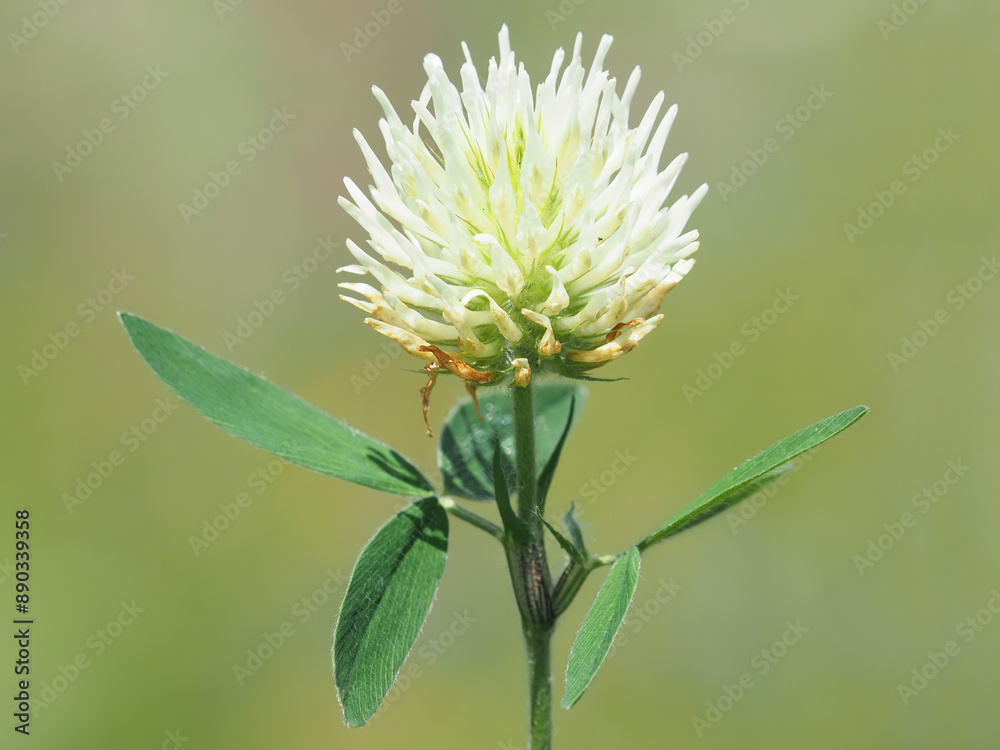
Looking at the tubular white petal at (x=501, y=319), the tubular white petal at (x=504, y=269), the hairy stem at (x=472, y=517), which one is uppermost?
the tubular white petal at (x=504, y=269)

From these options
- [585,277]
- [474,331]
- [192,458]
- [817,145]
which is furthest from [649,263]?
[817,145]

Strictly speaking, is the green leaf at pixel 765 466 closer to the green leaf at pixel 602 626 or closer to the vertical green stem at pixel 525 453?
the green leaf at pixel 602 626

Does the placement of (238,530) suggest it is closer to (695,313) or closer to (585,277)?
(695,313)

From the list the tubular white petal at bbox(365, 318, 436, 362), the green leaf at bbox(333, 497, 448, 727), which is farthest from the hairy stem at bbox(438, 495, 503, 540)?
the tubular white petal at bbox(365, 318, 436, 362)

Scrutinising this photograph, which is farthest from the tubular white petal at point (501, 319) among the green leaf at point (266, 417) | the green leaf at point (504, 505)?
the green leaf at point (266, 417)

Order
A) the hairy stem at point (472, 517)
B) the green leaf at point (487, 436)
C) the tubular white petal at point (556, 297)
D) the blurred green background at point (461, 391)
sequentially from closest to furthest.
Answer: the tubular white petal at point (556, 297) → the hairy stem at point (472, 517) → the green leaf at point (487, 436) → the blurred green background at point (461, 391)

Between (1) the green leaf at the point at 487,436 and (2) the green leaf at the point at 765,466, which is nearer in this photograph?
(2) the green leaf at the point at 765,466

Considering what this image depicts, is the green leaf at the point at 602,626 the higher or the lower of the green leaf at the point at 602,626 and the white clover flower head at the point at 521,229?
the lower
